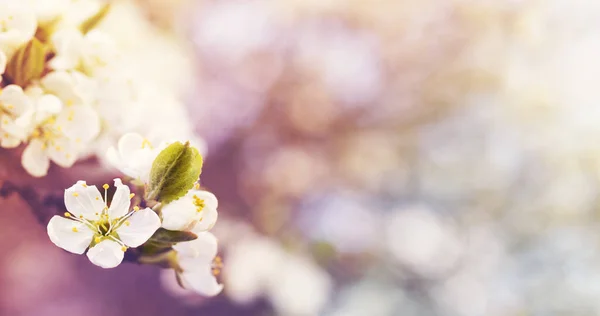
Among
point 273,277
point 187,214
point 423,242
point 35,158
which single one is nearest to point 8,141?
point 35,158

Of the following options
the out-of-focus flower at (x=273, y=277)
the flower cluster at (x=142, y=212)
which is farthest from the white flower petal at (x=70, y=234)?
the out-of-focus flower at (x=273, y=277)

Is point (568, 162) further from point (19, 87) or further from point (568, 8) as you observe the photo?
point (19, 87)

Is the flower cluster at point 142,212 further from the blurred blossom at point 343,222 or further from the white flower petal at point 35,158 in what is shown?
the blurred blossom at point 343,222

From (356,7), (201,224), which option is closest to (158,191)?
(201,224)

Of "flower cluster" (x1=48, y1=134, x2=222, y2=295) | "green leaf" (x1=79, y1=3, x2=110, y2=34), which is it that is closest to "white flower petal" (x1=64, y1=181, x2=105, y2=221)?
"flower cluster" (x1=48, y1=134, x2=222, y2=295)

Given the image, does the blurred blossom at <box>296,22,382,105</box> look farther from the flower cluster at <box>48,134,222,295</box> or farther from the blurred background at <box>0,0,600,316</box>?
the flower cluster at <box>48,134,222,295</box>

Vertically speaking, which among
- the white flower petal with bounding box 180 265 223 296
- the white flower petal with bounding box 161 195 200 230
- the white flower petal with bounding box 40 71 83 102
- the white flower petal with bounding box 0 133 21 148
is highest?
the white flower petal with bounding box 40 71 83 102
